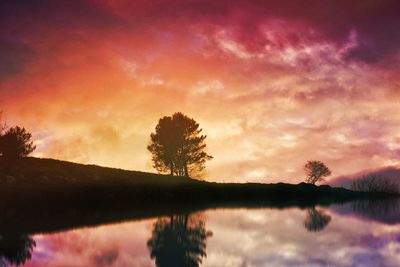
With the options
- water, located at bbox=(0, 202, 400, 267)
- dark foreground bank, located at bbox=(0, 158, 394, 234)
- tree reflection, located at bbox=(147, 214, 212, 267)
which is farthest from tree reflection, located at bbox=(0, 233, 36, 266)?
tree reflection, located at bbox=(147, 214, 212, 267)

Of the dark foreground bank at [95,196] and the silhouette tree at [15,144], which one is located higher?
the silhouette tree at [15,144]

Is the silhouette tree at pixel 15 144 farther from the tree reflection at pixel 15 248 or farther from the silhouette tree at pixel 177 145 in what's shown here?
the tree reflection at pixel 15 248

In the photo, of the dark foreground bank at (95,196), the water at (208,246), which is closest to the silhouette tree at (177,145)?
the dark foreground bank at (95,196)

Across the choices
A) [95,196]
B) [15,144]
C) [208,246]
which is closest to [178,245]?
[208,246]

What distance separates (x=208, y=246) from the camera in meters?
16.8

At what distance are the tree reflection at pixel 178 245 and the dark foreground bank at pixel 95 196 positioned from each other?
27.1 ft

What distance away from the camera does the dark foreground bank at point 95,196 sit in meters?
30.9

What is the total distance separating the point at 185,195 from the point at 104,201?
49.8 feet

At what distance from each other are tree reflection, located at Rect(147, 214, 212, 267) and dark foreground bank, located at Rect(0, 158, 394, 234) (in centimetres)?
825

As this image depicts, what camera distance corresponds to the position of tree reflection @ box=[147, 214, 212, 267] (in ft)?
43.5

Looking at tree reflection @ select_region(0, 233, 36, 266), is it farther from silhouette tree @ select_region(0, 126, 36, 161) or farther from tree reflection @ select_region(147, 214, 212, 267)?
silhouette tree @ select_region(0, 126, 36, 161)

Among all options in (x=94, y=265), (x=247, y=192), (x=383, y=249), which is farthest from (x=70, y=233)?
(x=247, y=192)

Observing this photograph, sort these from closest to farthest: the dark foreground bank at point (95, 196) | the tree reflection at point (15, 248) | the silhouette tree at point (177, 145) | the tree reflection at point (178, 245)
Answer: the tree reflection at point (178, 245)
the tree reflection at point (15, 248)
the dark foreground bank at point (95, 196)
the silhouette tree at point (177, 145)

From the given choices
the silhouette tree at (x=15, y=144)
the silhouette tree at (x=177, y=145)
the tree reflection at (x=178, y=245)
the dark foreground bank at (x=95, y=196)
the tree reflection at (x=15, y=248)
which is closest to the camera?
the tree reflection at (x=178, y=245)
